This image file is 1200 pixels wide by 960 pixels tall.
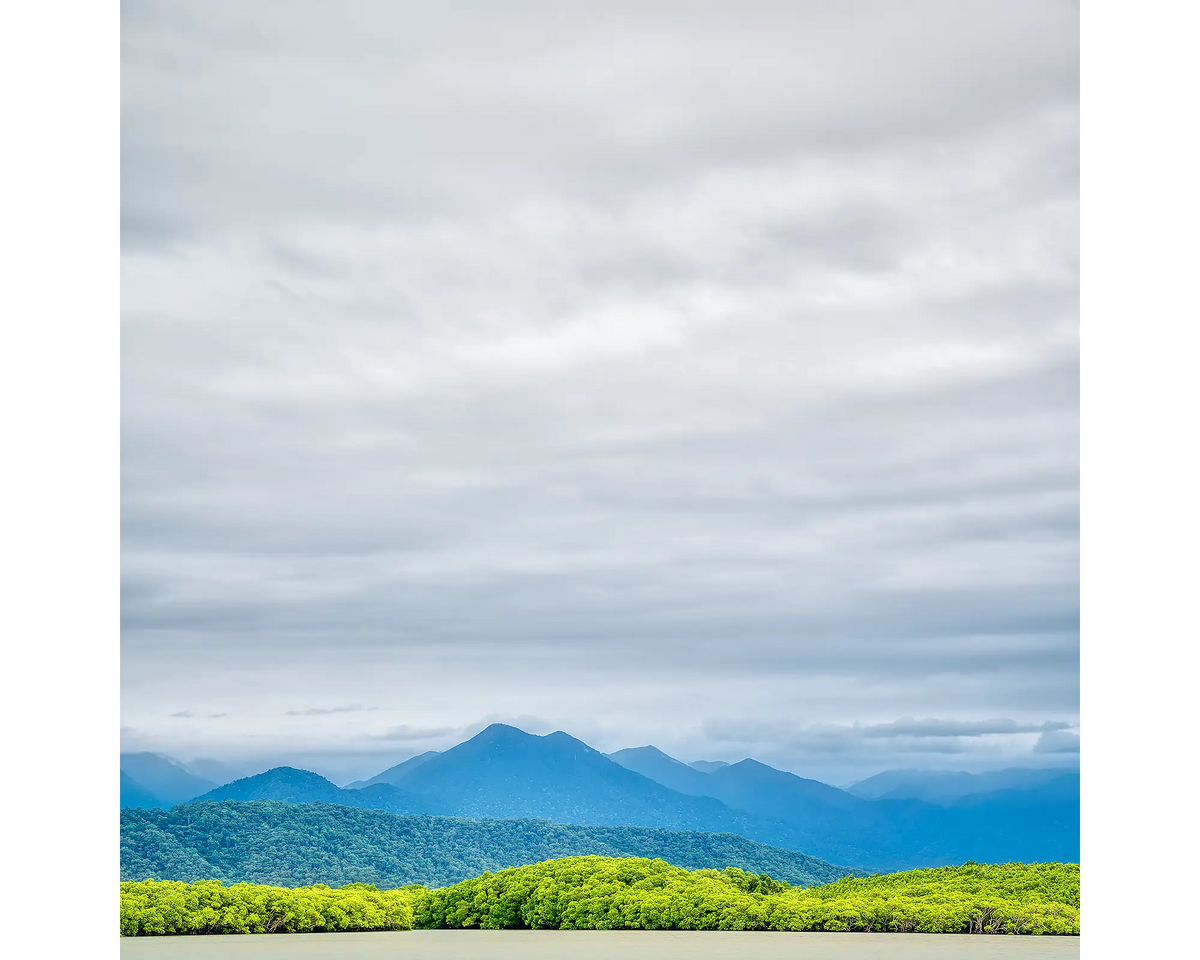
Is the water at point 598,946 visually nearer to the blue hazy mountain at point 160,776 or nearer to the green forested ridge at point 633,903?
the green forested ridge at point 633,903

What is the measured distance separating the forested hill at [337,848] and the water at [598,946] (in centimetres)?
915

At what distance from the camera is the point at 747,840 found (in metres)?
24.3

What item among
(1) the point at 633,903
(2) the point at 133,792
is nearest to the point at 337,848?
(2) the point at 133,792

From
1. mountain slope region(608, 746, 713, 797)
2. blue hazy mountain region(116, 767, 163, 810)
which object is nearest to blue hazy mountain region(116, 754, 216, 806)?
blue hazy mountain region(116, 767, 163, 810)

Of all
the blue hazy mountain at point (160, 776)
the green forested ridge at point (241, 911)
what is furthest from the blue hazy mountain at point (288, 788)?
the green forested ridge at point (241, 911)

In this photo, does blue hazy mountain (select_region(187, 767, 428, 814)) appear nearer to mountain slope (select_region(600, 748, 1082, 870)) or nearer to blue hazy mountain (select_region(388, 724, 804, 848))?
blue hazy mountain (select_region(388, 724, 804, 848))

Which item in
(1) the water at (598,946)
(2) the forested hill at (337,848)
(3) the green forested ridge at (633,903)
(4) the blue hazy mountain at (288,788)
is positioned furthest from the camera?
(4) the blue hazy mountain at (288,788)

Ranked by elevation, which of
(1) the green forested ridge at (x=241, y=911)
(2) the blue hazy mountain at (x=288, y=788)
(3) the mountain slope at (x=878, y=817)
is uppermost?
(1) the green forested ridge at (x=241, y=911)

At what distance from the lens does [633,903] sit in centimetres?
1170

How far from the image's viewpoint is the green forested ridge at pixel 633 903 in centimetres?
1115

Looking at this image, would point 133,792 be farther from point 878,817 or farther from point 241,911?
point 878,817

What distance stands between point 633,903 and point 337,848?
37.1ft
